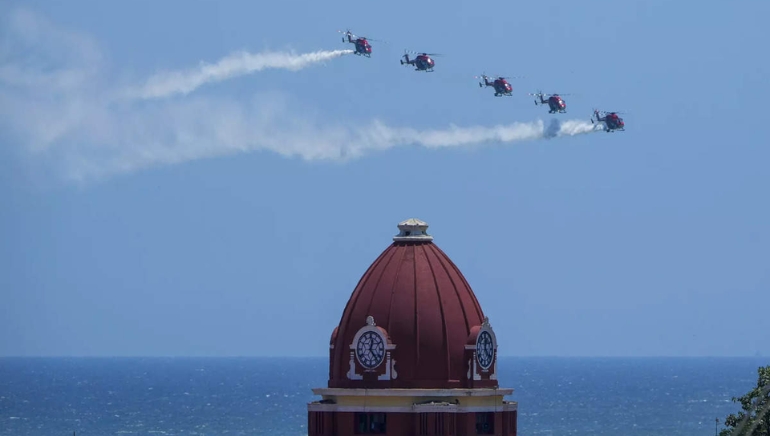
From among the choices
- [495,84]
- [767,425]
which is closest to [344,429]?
[767,425]

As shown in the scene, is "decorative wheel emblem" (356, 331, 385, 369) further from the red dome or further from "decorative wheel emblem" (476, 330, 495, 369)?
"decorative wheel emblem" (476, 330, 495, 369)

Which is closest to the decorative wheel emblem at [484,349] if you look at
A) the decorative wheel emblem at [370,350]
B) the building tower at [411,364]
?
the building tower at [411,364]

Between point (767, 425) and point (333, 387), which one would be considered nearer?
point (333, 387)

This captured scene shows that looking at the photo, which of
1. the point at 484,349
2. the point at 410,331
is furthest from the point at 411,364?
the point at 484,349

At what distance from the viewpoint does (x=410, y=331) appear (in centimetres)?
7362

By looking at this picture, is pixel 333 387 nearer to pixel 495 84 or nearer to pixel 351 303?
pixel 351 303

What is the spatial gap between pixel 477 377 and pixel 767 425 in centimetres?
2544

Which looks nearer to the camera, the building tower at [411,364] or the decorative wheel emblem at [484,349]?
the building tower at [411,364]

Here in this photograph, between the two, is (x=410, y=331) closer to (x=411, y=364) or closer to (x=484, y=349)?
(x=411, y=364)

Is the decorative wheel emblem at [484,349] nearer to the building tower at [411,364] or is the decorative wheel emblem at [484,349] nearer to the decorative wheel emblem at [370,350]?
the building tower at [411,364]

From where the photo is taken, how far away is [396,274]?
74750 millimetres

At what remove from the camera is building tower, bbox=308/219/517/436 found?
7325 centimetres

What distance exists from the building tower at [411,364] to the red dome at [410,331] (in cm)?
4

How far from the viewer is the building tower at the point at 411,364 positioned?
7325cm
